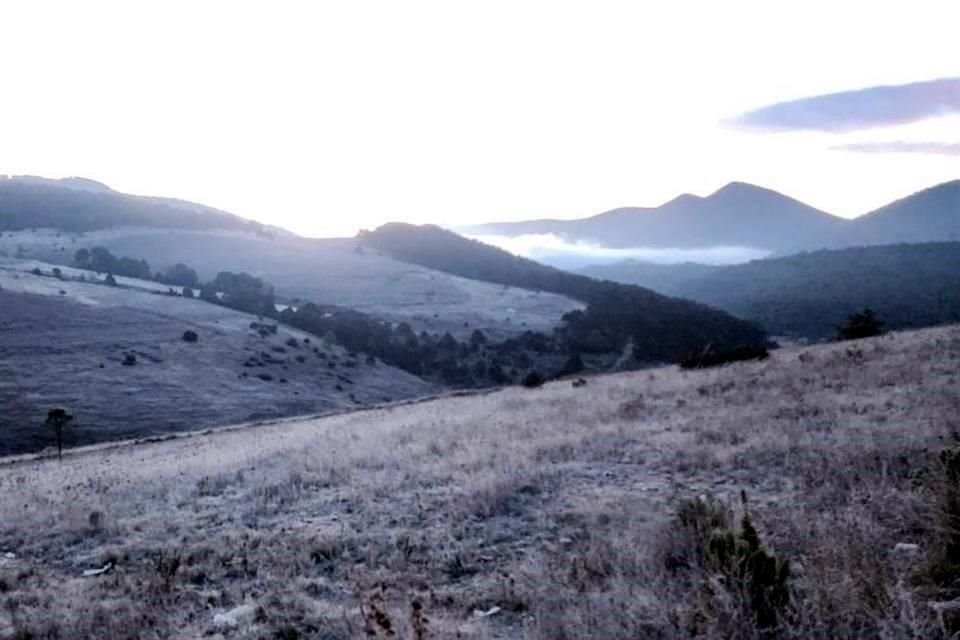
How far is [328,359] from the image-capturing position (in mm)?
78500

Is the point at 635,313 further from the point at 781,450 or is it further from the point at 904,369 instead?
the point at 781,450

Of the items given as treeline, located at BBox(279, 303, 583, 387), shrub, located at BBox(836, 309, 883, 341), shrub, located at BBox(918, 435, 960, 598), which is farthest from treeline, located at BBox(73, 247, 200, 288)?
shrub, located at BBox(918, 435, 960, 598)

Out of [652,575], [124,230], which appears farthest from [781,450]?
[124,230]

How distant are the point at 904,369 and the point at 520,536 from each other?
11.5 metres

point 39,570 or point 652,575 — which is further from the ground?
point 652,575

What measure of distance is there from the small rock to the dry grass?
49 millimetres

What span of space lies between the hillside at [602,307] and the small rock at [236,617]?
47051mm

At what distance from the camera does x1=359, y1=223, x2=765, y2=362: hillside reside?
9038cm

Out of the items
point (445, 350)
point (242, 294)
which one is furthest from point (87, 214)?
point (445, 350)

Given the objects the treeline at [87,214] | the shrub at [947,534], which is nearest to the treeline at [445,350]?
the shrub at [947,534]

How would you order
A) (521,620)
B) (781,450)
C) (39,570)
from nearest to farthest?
1. (521,620)
2. (39,570)
3. (781,450)

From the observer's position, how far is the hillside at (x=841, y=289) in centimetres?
9419

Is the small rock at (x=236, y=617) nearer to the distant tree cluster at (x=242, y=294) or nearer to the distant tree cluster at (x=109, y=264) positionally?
the distant tree cluster at (x=242, y=294)

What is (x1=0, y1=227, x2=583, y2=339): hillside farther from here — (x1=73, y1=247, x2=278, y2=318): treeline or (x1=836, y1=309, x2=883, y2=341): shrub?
(x1=836, y1=309, x2=883, y2=341): shrub
